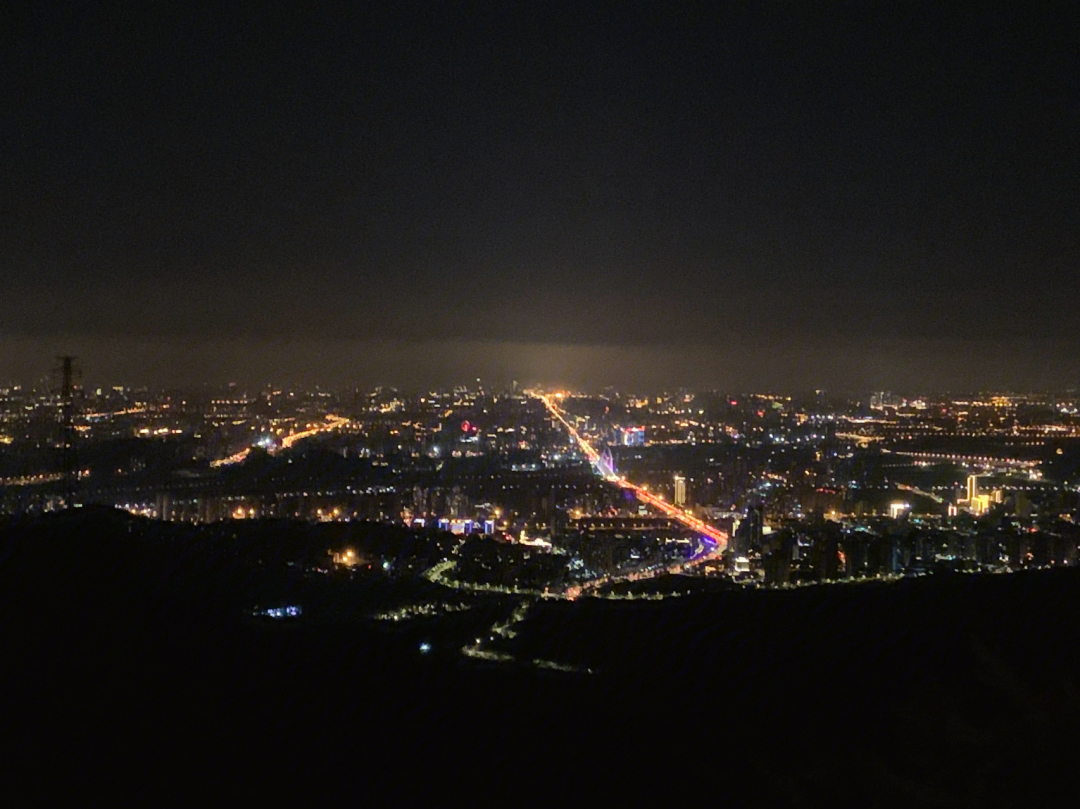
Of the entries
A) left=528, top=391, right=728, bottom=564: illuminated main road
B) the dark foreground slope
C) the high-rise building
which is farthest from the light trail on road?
the dark foreground slope

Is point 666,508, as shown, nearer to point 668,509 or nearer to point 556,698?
point 668,509

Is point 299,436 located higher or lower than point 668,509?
higher

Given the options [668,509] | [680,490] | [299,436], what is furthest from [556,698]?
[299,436]

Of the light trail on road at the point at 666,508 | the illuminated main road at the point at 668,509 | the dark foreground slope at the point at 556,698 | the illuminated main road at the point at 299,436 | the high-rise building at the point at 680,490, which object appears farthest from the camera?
the illuminated main road at the point at 299,436

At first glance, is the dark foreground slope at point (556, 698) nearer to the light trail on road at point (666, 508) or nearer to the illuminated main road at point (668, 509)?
the illuminated main road at point (668, 509)

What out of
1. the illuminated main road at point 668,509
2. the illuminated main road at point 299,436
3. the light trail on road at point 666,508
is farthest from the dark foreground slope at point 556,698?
the illuminated main road at point 299,436

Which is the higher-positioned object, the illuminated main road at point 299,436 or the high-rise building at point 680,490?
the illuminated main road at point 299,436

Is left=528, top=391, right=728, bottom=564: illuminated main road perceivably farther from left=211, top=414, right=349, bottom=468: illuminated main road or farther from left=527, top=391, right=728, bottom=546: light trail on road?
left=211, top=414, right=349, bottom=468: illuminated main road

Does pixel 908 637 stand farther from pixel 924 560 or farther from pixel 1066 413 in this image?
pixel 1066 413

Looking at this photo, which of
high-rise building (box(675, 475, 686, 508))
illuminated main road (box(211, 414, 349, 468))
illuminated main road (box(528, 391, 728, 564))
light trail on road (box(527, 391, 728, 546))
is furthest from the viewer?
illuminated main road (box(211, 414, 349, 468))
